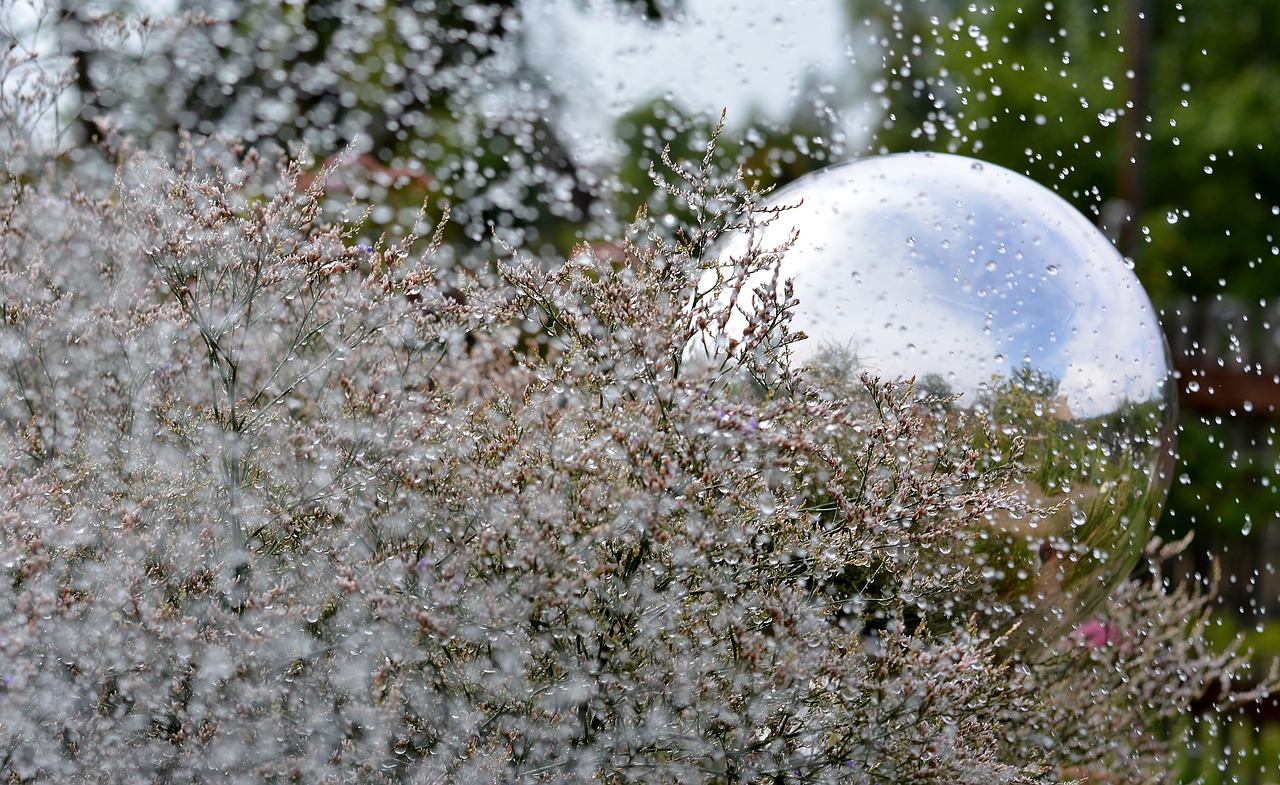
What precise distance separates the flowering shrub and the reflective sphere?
8.7 inches

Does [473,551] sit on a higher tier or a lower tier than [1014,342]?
lower

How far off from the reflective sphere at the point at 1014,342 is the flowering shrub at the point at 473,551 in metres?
0.22

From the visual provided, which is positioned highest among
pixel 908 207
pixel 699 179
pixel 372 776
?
A: pixel 908 207

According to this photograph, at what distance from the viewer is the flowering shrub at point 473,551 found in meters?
1.49

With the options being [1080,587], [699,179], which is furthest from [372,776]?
[1080,587]

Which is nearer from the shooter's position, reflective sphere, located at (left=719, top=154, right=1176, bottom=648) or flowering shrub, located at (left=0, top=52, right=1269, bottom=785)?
flowering shrub, located at (left=0, top=52, right=1269, bottom=785)

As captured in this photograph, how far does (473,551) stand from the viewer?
155cm

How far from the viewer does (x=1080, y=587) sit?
2127 mm

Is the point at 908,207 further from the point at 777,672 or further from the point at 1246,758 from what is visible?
the point at 1246,758

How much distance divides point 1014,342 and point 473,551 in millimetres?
1097

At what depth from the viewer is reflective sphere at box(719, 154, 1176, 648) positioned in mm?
1979

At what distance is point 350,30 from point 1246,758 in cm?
522

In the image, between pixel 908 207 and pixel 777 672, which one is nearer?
pixel 777 672

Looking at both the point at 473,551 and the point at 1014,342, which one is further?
the point at 1014,342
